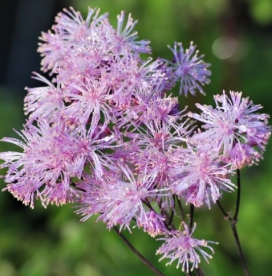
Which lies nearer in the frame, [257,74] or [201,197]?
[201,197]

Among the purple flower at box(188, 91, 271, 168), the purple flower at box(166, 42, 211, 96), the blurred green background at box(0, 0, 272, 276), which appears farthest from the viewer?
the blurred green background at box(0, 0, 272, 276)

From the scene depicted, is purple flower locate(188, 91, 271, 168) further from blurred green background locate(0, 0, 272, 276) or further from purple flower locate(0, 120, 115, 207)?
blurred green background locate(0, 0, 272, 276)

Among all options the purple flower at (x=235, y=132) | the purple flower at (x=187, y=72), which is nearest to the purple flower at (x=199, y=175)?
the purple flower at (x=235, y=132)

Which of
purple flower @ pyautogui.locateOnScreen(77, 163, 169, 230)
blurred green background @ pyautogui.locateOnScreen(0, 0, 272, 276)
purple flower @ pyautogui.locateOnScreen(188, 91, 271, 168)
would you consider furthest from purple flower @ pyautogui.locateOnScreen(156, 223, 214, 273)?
blurred green background @ pyautogui.locateOnScreen(0, 0, 272, 276)

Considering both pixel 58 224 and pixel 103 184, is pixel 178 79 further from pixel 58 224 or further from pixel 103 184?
pixel 58 224

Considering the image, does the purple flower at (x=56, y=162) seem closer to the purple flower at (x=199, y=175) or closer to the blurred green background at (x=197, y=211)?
the purple flower at (x=199, y=175)

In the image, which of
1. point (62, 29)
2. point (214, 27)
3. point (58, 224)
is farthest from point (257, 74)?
point (62, 29)

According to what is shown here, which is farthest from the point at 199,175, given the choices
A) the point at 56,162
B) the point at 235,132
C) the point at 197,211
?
the point at 197,211
